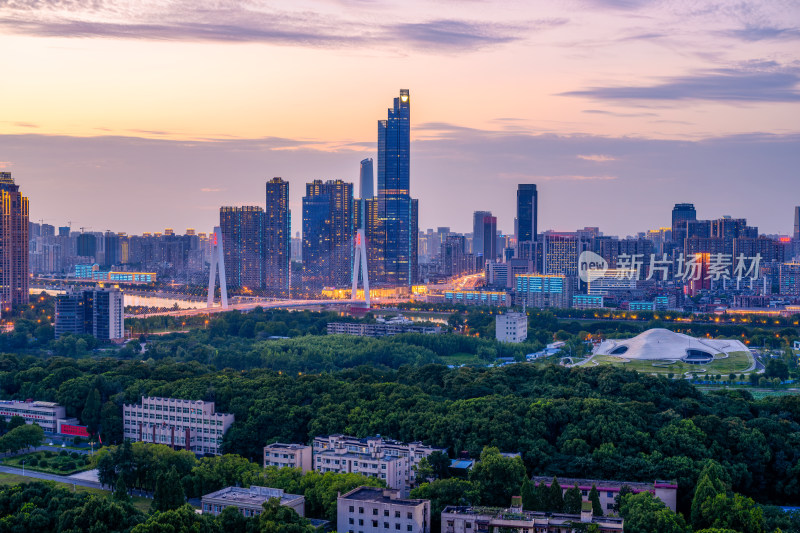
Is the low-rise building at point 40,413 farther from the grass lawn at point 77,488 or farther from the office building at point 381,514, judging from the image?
the office building at point 381,514

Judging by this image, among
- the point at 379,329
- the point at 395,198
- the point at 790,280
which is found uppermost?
the point at 395,198

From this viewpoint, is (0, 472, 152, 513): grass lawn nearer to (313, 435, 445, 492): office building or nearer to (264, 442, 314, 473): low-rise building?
(264, 442, 314, 473): low-rise building

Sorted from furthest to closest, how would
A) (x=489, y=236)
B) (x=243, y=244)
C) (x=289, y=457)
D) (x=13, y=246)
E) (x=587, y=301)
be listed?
(x=489, y=236) < (x=243, y=244) < (x=587, y=301) < (x=13, y=246) < (x=289, y=457)

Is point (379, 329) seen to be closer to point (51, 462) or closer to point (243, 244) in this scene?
point (51, 462)

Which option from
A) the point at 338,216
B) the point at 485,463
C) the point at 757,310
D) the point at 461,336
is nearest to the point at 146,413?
the point at 485,463

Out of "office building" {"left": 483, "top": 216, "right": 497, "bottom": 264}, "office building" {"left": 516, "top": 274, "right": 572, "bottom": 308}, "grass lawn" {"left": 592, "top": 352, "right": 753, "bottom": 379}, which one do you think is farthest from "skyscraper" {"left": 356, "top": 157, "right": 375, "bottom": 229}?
"grass lawn" {"left": 592, "top": 352, "right": 753, "bottom": 379}

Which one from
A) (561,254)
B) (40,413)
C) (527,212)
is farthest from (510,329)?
(527,212)

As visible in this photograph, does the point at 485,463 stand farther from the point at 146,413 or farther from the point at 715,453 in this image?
the point at 146,413
